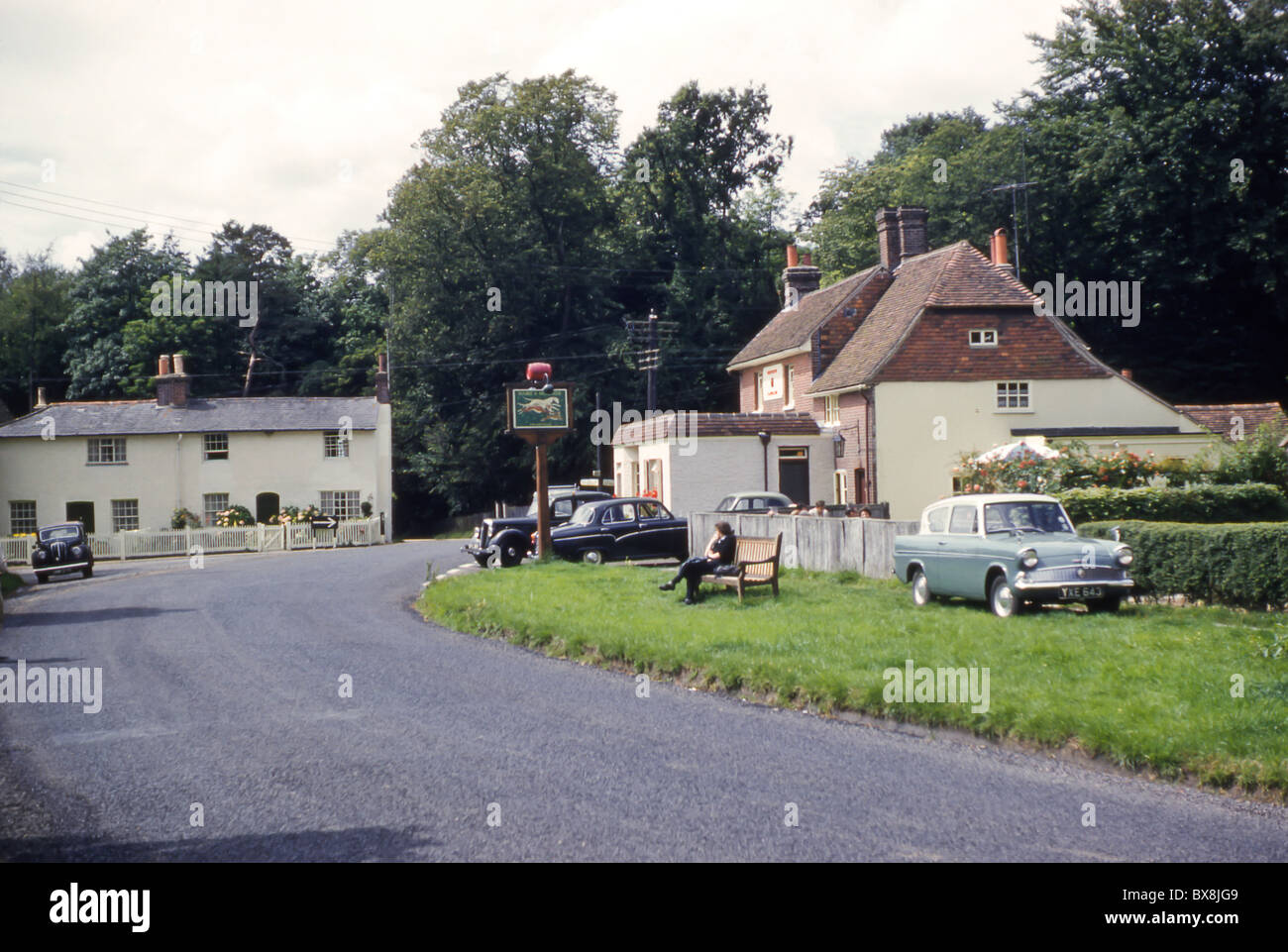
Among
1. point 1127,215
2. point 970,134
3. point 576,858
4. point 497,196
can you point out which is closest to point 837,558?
point 576,858

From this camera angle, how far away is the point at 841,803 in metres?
7.86

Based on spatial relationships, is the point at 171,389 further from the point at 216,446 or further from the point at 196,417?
the point at 216,446

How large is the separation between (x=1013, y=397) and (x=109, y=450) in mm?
39339

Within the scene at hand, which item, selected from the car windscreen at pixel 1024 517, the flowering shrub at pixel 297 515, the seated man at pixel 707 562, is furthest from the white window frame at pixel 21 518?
the car windscreen at pixel 1024 517

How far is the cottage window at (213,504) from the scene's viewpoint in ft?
176

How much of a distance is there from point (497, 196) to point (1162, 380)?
106ft

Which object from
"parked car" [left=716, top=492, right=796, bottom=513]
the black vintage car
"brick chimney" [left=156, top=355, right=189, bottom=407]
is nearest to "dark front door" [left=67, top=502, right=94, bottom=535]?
"brick chimney" [left=156, top=355, right=189, bottom=407]

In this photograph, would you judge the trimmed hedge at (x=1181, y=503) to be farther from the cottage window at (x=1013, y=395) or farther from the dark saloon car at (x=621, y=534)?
the cottage window at (x=1013, y=395)

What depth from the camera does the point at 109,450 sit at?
174 feet

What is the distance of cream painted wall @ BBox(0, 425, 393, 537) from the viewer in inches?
2066

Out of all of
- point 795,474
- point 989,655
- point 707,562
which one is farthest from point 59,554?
point 989,655

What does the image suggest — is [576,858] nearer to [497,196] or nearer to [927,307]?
[927,307]

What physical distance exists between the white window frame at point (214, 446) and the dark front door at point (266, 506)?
8.16 feet

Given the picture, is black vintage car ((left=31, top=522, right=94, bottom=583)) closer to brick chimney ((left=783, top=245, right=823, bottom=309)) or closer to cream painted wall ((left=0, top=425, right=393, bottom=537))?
cream painted wall ((left=0, top=425, right=393, bottom=537))
